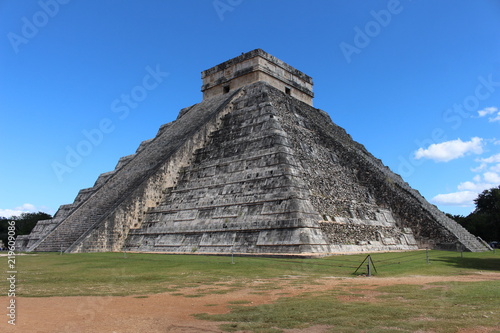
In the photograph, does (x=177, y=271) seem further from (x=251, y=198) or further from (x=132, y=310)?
(x=251, y=198)

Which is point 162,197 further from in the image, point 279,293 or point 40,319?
point 40,319

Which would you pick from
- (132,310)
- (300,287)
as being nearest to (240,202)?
(300,287)

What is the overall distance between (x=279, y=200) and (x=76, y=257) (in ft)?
22.3

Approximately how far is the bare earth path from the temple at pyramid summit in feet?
18.1

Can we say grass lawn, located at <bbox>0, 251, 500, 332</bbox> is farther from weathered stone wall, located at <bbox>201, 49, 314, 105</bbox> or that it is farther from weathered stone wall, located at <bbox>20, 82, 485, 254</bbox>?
weathered stone wall, located at <bbox>201, 49, 314, 105</bbox>

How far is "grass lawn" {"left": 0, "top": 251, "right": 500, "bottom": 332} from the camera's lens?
4.64 meters

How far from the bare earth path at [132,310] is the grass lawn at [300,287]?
0.72ft

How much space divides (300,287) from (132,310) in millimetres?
3191

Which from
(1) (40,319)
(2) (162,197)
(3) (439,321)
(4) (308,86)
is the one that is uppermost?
(4) (308,86)

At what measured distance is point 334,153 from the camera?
63.1 feet

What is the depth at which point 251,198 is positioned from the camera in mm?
14031

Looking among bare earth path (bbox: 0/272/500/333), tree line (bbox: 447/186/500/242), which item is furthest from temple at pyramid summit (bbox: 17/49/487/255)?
tree line (bbox: 447/186/500/242)

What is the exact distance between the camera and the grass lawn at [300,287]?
4.64 meters

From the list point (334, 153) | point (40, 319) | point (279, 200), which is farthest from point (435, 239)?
point (40, 319)
